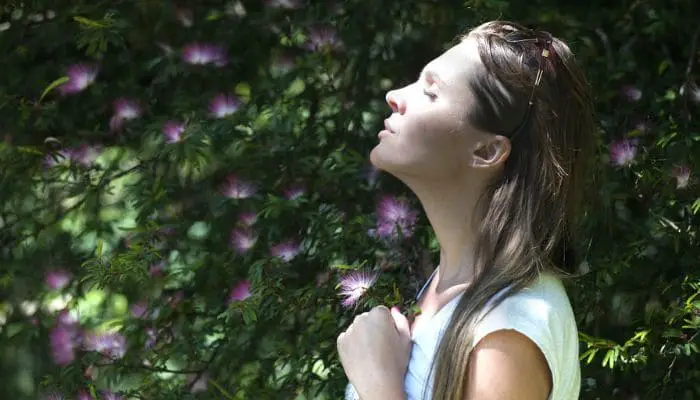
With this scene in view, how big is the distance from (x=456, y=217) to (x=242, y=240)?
111 centimetres

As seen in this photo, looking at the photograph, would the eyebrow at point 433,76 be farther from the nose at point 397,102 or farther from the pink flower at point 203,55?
the pink flower at point 203,55

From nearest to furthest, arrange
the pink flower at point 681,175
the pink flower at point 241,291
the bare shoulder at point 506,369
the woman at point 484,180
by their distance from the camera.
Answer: the bare shoulder at point 506,369
the woman at point 484,180
the pink flower at point 681,175
the pink flower at point 241,291

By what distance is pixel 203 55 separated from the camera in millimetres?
2670

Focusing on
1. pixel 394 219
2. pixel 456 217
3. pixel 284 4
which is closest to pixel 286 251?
pixel 394 219

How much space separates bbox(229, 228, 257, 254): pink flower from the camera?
2.47 m

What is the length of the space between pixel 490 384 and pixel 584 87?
45 centimetres

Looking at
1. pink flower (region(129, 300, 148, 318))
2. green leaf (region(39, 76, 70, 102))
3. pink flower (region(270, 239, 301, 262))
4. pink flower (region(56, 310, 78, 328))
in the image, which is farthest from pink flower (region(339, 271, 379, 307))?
green leaf (region(39, 76, 70, 102))

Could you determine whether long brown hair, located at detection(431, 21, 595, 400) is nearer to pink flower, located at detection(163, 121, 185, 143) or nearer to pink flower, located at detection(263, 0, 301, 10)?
pink flower, located at detection(163, 121, 185, 143)

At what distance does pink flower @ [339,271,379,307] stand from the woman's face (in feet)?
2.24

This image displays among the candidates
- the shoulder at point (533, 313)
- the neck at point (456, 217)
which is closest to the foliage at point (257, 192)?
the neck at point (456, 217)

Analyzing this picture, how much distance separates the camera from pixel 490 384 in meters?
1.23

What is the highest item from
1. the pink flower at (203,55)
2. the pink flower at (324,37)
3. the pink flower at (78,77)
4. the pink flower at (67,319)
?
the pink flower at (324,37)

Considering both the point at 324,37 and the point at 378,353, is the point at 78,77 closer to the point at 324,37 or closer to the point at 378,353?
the point at 324,37

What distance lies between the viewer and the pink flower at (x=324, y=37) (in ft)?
8.52
